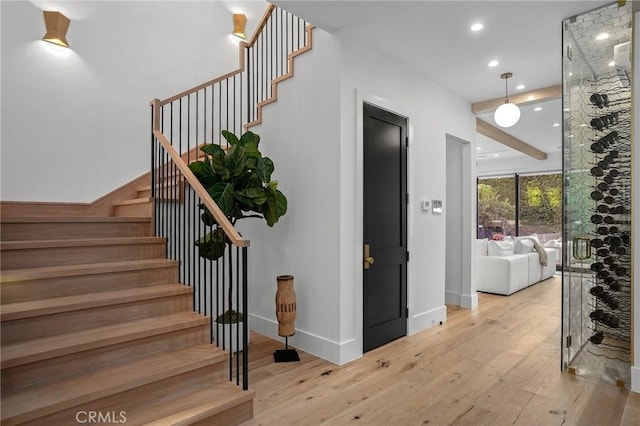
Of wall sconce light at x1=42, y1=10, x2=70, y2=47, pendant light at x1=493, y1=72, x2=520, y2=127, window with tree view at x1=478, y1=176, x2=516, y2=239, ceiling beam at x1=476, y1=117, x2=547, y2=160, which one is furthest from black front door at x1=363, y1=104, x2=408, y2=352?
window with tree view at x1=478, y1=176, x2=516, y2=239

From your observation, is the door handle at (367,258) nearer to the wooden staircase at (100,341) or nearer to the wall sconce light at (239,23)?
the wooden staircase at (100,341)

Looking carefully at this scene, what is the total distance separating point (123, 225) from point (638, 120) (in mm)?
4357

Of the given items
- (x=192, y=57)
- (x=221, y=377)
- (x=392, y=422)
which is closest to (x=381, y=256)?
(x=392, y=422)

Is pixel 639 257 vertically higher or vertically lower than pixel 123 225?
lower

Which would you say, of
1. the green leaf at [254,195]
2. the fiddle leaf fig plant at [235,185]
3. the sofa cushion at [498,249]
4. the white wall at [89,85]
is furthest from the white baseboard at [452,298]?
the white wall at [89,85]

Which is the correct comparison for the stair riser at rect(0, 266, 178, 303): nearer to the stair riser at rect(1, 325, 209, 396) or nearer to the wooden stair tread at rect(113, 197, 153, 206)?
the stair riser at rect(1, 325, 209, 396)

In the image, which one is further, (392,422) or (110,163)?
(110,163)

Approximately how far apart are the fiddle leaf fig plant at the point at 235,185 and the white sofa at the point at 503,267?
4.26 meters

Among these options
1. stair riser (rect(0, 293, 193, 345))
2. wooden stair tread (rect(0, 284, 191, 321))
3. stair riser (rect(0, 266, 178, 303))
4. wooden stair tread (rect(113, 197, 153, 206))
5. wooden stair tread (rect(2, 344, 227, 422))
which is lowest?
wooden stair tread (rect(2, 344, 227, 422))

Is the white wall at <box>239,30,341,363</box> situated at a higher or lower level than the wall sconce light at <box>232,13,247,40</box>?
lower

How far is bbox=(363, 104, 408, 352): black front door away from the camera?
3.39 m

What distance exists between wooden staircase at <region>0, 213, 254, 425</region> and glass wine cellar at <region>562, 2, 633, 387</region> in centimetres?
272

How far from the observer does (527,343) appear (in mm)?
3584

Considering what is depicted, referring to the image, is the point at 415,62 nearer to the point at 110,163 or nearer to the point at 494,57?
the point at 494,57
